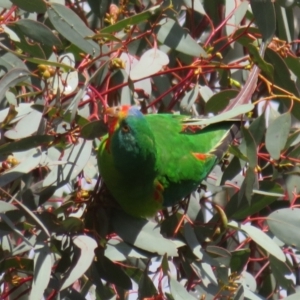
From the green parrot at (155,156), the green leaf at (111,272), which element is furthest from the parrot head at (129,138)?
the green leaf at (111,272)

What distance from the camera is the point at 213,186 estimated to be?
225cm

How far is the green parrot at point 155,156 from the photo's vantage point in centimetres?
183

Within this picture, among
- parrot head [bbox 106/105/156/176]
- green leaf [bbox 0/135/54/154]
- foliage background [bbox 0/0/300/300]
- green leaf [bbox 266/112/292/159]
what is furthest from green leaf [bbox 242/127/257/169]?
green leaf [bbox 0/135/54/154]

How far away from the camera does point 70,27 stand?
6.23 ft

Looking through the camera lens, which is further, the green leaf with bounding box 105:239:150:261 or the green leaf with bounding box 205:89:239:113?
the green leaf with bounding box 205:89:239:113

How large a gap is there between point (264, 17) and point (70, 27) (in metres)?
0.51

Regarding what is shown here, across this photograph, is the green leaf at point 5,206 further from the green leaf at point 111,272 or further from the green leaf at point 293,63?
the green leaf at point 293,63

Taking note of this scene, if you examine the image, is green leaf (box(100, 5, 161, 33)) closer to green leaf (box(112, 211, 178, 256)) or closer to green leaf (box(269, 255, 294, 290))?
green leaf (box(112, 211, 178, 256))

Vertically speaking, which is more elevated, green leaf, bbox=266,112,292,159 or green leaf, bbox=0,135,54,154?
green leaf, bbox=0,135,54,154

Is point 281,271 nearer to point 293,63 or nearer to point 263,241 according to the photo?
point 263,241

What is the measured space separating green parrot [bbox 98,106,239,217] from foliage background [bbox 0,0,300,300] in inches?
1.9

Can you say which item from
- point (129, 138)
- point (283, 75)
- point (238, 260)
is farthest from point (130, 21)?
point (238, 260)

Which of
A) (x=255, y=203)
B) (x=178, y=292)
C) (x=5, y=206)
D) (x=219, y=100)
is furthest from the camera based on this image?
(x=219, y=100)

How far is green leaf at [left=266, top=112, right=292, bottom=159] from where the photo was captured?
1905mm
